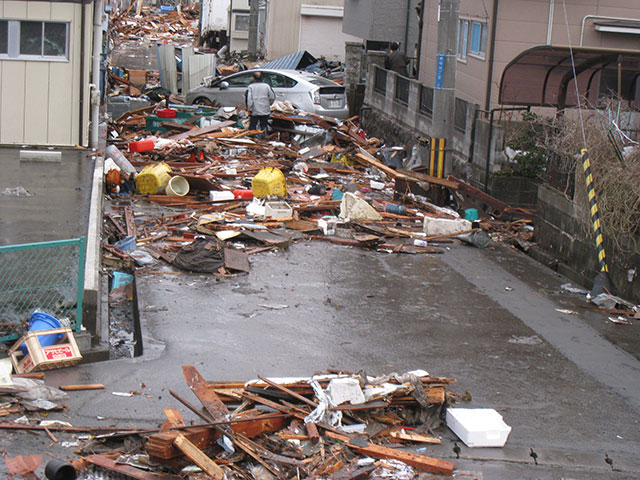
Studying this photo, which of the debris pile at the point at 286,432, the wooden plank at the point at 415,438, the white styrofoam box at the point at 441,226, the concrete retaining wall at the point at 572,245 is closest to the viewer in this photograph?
the debris pile at the point at 286,432

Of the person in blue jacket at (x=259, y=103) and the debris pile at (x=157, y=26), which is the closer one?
the person in blue jacket at (x=259, y=103)

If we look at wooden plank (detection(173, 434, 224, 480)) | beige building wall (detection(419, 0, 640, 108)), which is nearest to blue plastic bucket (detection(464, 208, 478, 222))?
beige building wall (detection(419, 0, 640, 108))

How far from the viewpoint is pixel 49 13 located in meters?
15.2

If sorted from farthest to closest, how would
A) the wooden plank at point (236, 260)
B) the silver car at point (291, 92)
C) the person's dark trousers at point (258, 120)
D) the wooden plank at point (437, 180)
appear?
the silver car at point (291, 92) → the person's dark trousers at point (258, 120) → the wooden plank at point (437, 180) → the wooden plank at point (236, 260)

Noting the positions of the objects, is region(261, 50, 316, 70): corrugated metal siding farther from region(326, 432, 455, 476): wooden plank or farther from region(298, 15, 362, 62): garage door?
region(326, 432, 455, 476): wooden plank

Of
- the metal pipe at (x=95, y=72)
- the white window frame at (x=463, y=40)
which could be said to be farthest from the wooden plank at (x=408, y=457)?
the white window frame at (x=463, y=40)

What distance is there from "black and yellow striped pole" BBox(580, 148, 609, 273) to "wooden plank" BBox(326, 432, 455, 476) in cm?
617

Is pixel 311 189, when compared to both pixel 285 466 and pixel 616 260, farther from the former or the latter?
pixel 285 466

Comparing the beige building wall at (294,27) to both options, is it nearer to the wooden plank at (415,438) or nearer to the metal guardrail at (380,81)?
the metal guardrail at (380,81)

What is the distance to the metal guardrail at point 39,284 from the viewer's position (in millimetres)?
7762

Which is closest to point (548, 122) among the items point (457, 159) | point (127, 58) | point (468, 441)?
point (457, 159)

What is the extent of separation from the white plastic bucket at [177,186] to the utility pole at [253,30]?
28.4m

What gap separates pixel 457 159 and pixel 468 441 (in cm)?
1237

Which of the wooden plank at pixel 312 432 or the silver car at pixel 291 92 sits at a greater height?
the silver car at pixel 291 92
